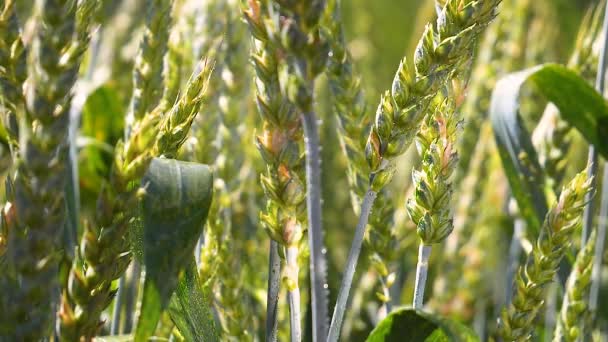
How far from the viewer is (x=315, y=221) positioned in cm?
31

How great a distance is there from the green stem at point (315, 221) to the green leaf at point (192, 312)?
4.4 inches

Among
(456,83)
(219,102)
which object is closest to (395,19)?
(219,102)

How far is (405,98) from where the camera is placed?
14.7 inches

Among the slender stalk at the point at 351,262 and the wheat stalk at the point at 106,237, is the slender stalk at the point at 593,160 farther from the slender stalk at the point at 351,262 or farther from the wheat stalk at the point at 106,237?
the wheat stalk at the point at 106,237

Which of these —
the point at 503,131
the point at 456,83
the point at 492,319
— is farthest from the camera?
the point at 492,319

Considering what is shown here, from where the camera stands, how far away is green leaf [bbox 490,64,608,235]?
0.62 metres

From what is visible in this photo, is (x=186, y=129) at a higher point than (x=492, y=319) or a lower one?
higher

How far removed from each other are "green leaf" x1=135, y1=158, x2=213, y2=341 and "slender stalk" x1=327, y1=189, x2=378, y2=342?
0.08 meters

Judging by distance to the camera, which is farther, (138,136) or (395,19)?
(395,19)

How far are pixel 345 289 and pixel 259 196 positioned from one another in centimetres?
62

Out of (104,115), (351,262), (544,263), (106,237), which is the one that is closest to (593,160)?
(544,263)

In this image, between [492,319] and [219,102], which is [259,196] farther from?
[492,319]

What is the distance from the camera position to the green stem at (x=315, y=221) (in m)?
0.30

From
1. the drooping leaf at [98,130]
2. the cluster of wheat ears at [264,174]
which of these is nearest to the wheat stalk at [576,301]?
the cluster of wheat ears at [264,174]
